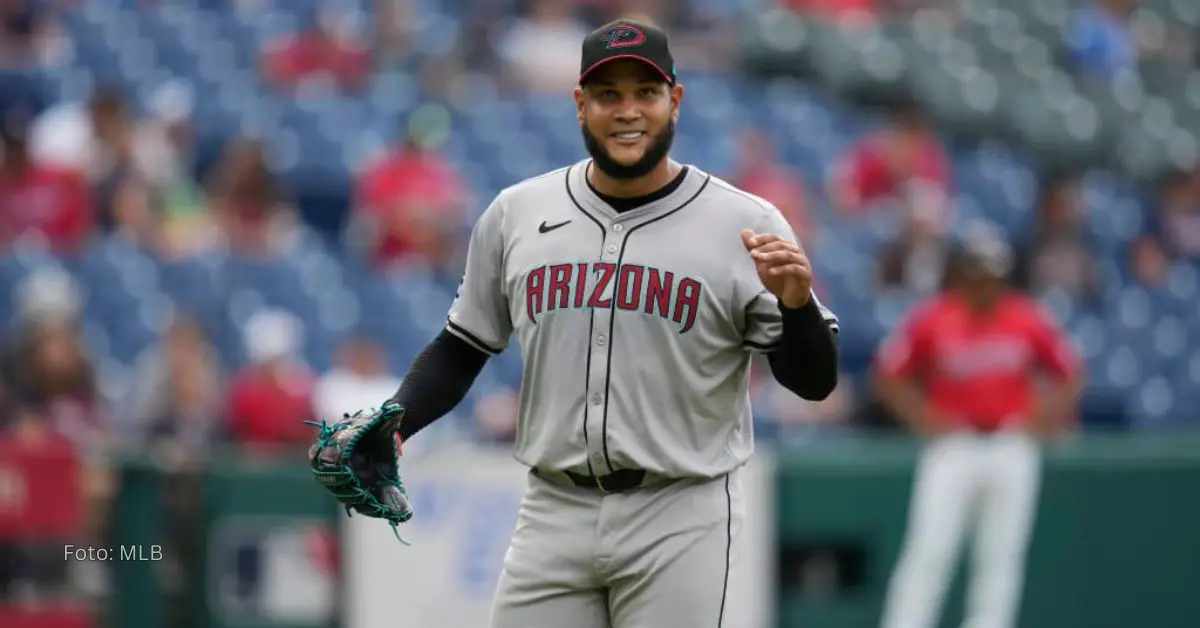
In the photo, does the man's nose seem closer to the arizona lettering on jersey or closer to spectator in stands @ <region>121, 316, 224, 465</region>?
the arizona lettering on jersey

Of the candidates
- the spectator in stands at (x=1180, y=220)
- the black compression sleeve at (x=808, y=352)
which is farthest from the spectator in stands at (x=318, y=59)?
the black compression sleeve at (x=808, y=352)

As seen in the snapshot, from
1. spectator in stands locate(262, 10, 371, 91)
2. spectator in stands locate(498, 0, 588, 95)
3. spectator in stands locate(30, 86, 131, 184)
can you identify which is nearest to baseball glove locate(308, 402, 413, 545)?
spectator in stands locate(30, 86, 131, 184)

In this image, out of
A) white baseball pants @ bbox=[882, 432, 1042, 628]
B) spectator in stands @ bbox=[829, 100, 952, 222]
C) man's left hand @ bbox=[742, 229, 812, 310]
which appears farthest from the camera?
spectator in stands @ bbox=[829, 100, 952, 222]

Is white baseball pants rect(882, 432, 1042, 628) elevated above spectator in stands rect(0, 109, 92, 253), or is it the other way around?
spectator in stands rect(0, 109, 92, 253)

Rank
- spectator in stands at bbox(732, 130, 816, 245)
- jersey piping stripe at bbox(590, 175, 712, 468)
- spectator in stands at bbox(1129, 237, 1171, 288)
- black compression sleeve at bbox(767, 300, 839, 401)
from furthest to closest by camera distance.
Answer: spectator in stands at bbox(1129, 237, 1171, 288) → spectator in stands at bbox(732, 130, 816, 245) → jersey piping stripe at bbox(590, 175, 712, 468) → black compression sleeve at bbox(767, 300, 839, 401)

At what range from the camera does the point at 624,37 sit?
12.4ft

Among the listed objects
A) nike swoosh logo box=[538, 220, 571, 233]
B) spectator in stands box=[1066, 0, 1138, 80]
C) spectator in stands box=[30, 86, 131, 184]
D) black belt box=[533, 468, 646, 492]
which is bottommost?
black belt box=[533, 468, 646, 492]

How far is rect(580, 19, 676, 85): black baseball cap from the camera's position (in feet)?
12.3

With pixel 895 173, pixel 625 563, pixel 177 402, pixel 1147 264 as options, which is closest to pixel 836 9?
pixel 895 173

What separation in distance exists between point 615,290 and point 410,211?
641 centimetres

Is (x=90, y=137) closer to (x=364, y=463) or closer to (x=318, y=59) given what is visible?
(x=318, y=59)

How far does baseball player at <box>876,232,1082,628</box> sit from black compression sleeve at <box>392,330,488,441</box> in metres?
4.21

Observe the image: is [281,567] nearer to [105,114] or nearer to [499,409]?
[499,409]

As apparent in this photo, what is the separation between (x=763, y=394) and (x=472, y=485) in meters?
Result: 2.30
